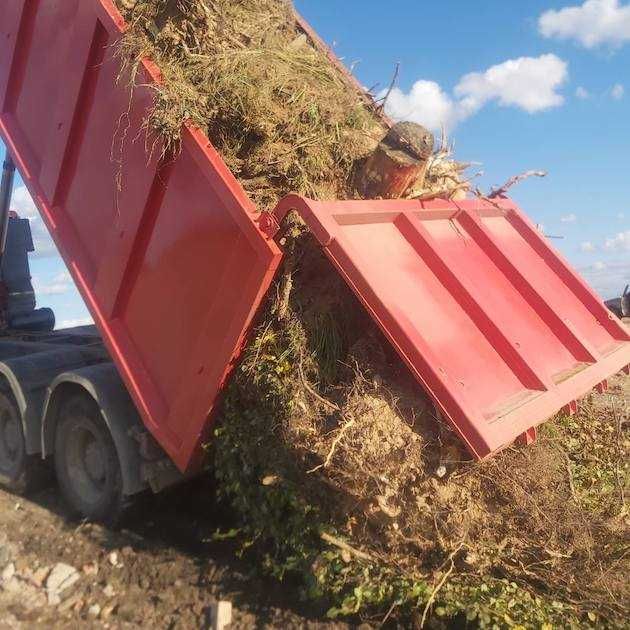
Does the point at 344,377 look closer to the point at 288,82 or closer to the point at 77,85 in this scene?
the point at 288,82

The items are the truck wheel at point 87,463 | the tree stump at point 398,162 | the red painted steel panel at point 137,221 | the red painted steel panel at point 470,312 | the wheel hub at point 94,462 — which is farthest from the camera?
the wheel hub at point 94,462

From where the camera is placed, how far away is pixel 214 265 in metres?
3.12

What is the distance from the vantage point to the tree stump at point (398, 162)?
11.0ft

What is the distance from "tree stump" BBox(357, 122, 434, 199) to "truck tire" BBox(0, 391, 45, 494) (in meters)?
3.05

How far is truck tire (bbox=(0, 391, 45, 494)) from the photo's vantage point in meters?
4.56

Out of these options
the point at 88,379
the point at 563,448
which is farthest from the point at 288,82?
the point at 563,448

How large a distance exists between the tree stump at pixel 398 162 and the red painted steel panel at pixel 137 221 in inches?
34.2

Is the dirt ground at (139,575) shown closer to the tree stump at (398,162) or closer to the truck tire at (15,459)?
the truck tire at (15,459)

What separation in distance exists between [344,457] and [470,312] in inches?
39.7

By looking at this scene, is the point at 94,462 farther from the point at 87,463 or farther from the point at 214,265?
the point at 214,265

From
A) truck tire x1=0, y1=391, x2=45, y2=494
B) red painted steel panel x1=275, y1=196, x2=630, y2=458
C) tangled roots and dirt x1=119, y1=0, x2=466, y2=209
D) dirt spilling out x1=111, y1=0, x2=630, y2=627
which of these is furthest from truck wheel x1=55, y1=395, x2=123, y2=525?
red painted steel panel x1=275, y1=196, x2=630, y2=458

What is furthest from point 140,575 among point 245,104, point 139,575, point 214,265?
point 245,104

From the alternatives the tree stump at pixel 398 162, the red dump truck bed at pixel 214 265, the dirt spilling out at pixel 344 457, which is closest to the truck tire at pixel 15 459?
the red dump truck bed at pixel 214 265

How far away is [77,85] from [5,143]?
45.1 inches
